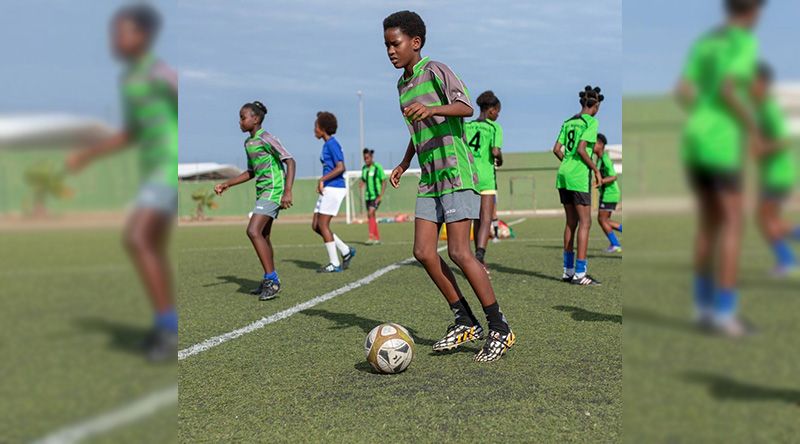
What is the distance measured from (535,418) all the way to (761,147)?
9.05ft

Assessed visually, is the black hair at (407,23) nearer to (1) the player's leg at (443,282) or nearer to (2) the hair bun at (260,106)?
(1) the player's leg at (443,282)

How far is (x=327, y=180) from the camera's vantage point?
9711mm

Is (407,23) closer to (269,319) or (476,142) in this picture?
(269,319)

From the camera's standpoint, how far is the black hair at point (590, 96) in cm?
731

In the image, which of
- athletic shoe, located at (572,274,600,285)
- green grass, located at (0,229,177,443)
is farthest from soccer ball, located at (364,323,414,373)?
athletic shoe, located at (572,274,600,285)

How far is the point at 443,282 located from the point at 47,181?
421 centimetres

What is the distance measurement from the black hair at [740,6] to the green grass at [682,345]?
0.19 meters

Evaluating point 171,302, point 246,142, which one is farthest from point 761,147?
point 246,142

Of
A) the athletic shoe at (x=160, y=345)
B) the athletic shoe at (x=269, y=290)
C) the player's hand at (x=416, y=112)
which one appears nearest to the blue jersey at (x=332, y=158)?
the athletic shoe at (x=269, y=290)

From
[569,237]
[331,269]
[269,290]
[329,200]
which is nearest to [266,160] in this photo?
[269,290]

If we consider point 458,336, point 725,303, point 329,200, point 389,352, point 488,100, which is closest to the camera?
point 725,303

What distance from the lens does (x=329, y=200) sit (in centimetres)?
998

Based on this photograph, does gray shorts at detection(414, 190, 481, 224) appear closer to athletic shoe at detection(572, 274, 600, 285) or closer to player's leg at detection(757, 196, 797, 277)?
player's leg at detection(757, 196, 797, 277)

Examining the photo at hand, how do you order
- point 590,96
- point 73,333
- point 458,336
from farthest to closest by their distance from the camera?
point 590,96
point 458,336
point 73,333
